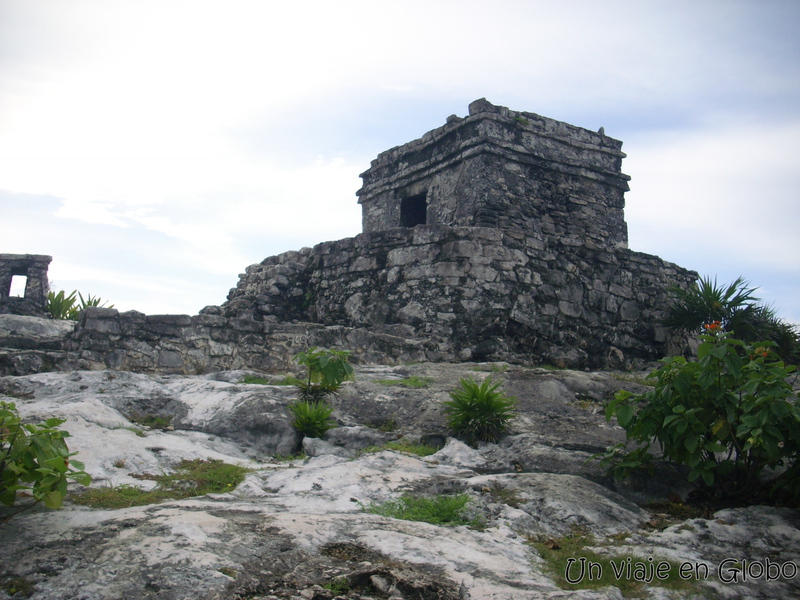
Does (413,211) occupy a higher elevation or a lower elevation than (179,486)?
higher

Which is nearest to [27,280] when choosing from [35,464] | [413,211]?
[413,211]

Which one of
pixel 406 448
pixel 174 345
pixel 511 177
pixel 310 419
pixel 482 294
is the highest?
pixel 511 177

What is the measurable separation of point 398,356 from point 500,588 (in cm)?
536

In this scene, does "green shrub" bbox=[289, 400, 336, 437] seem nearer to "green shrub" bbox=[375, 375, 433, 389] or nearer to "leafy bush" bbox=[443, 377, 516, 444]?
"leafy bush" bbox=[443, 377, 516, 444]

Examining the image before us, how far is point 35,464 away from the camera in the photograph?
2971 mm

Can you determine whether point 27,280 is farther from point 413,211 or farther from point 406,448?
point 406,448

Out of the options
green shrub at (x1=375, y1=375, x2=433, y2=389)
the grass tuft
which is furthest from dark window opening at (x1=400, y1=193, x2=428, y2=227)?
the grass tuft

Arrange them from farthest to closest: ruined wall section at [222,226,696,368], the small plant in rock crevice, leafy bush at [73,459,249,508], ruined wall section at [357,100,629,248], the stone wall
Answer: ruined wall section at [357,100,629,248] → ruined wall section at [222,226,696,368] → the stone wall → the small plant in rock crevice → leafy bush at [73,459,249,508]

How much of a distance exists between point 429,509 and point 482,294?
5.51 metres

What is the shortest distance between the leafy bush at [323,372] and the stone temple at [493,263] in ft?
8.49

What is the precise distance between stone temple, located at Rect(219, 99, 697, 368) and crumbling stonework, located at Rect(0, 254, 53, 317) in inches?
221

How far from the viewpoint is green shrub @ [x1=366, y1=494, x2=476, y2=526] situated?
3.70m

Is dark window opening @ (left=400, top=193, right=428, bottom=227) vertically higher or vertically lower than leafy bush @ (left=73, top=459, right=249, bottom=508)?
higher

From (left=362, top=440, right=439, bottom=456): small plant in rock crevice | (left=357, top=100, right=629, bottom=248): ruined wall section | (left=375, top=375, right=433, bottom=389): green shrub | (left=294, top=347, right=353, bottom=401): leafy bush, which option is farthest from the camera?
(left=357, top=100, right=629, bottom=248): ruined wall section
